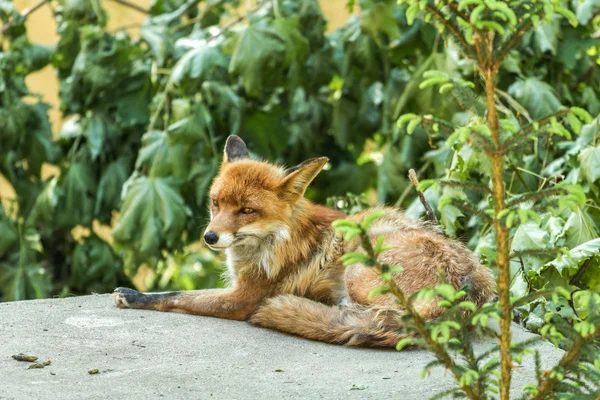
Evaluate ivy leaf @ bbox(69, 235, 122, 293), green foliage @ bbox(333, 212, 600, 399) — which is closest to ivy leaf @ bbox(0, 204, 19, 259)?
ivy leaf @ bbox(69, 235, 122, 293)

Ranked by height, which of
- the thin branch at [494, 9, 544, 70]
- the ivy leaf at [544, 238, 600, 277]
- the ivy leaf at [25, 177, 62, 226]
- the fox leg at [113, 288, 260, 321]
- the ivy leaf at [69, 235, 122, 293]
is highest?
the thin branch at [494, 9, 544, 70]

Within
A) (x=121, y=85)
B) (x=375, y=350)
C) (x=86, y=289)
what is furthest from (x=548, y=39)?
(x=86, y=289)

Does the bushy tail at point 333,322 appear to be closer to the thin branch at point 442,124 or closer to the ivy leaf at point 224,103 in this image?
the thin branch at point 442,124

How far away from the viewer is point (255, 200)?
4332 mm

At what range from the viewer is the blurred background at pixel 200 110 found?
6.20m

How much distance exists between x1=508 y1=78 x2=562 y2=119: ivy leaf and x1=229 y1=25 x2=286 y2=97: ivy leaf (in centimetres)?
178

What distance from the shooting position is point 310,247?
4.45 meters

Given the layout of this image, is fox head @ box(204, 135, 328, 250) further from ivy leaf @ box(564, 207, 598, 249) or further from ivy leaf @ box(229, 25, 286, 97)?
ivy leaf @ box(229, 25, 286, 97)

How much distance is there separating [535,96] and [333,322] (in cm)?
273

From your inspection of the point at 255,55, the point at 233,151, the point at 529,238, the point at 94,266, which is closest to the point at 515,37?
the point at 529,238

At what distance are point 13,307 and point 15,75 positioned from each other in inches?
145

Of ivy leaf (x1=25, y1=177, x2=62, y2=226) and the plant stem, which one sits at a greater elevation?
the plant stem

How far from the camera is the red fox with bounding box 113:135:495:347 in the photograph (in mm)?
3977

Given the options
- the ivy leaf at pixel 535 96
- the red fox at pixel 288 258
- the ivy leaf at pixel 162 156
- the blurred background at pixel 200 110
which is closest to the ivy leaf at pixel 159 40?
the blurred background at pixel 200 110
